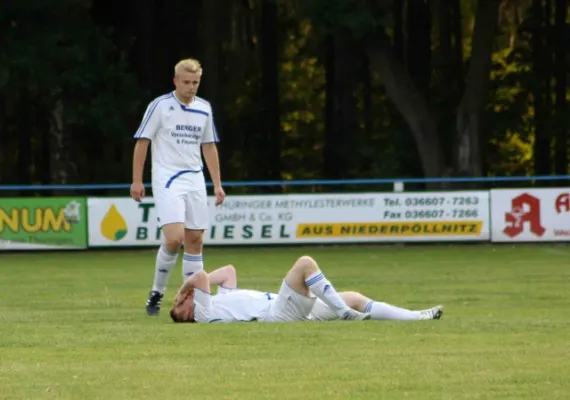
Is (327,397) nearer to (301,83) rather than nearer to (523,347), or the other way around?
(523,347)

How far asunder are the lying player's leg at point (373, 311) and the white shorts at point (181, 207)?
1685 millimetres

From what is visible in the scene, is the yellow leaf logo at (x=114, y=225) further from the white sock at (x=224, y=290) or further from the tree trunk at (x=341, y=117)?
the white sock at (x=224, y=290)

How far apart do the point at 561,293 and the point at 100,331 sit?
6.08 metres

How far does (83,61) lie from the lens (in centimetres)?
3697

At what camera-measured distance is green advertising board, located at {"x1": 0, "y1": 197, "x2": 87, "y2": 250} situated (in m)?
29.0

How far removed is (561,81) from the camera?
4638cm

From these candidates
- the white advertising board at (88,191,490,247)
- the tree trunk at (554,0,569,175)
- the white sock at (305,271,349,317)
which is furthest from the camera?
the tree trunk at (554,0,569,175)

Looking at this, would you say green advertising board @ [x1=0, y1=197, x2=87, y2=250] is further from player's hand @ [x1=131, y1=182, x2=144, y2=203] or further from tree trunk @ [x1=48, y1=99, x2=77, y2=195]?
player's hand @ [x1=131, y1=182, x2=144, y2=203]

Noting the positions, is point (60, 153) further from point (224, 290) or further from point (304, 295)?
point (304, 295)

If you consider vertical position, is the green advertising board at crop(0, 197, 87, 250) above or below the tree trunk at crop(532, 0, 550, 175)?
below

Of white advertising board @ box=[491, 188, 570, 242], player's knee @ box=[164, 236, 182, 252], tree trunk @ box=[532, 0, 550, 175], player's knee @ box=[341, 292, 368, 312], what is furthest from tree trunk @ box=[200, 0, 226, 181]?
player's knee @ box=[341, 292, 368, 312]

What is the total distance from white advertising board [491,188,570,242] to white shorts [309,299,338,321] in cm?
1685

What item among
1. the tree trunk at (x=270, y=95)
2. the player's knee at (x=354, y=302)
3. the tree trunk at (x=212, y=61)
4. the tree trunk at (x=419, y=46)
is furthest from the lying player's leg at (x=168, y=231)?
the tree trunk at (x=270, y=95)

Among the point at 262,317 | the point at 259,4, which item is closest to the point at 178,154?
the point at 262,317
